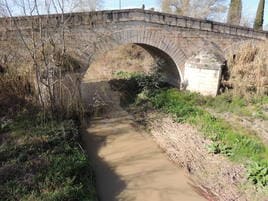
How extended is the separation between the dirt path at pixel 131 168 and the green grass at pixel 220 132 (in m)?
1.26

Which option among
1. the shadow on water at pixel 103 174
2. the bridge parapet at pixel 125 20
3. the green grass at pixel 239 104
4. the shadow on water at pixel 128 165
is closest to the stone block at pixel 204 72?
the green grass at pixel 239 104

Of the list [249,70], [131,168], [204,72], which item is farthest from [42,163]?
[249,70]

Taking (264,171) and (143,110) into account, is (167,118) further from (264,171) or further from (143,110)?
(264,171)

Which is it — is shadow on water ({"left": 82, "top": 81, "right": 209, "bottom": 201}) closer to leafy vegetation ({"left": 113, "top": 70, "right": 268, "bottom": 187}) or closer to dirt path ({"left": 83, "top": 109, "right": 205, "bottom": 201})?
dirt path ({"left": 83, "top": 109, "right": 205, "bottom": 201})

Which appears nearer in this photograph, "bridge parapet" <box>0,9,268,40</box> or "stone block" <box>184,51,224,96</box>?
"bridge parapet" <box>0,9,268,40</box>

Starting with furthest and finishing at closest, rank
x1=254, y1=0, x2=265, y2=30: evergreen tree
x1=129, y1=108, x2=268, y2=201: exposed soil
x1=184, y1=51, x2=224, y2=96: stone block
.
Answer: x1=254, y1=0, x2=265, y2=30: evergreen tree
x1=184, y1=51, x2=224, y2=96: stone block
x1=129, y1=108, x2=268, y2=201: exposed soil

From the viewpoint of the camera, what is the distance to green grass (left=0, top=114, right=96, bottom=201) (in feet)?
16.7

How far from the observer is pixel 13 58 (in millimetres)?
8648

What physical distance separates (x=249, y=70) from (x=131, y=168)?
249 inches

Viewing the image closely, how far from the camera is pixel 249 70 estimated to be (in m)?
10.7

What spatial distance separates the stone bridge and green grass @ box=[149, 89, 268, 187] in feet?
4.16

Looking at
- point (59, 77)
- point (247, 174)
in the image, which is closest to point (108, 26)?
point (59, 77)

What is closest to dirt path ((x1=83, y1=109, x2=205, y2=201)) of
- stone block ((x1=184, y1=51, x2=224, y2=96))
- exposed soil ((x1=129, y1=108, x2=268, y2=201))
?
exposed soil ((x1=129, y1=108, x2=268, y2=201))

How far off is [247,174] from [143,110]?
Answer: 5357 mm
